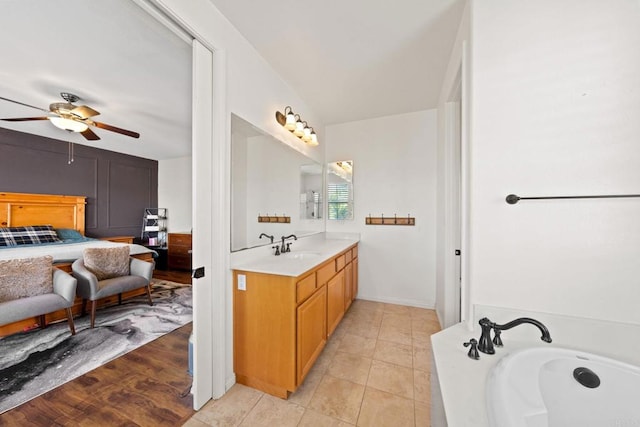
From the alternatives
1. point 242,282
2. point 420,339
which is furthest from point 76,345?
→ point 420,339

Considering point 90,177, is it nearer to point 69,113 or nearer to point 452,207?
point 69,113

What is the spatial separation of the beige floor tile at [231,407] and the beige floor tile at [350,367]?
0.57 meters

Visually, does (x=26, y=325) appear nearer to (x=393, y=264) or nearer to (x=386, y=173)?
(x=393, y=264)

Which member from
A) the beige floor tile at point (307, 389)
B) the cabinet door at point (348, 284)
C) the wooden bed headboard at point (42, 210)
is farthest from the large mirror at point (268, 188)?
the wooden bed headboard at point (42, 210)

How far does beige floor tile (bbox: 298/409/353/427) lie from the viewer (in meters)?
1.31

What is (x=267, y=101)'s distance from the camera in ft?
6.63

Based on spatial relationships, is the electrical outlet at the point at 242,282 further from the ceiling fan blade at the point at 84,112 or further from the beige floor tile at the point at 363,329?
the ceiling fan blade at the point at 84,112

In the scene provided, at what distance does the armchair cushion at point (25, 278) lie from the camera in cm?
213

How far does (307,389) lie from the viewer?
1.58 metres

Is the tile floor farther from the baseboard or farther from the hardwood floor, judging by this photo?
the baseboard

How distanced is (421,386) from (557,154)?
1645 mm

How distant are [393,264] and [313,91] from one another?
2.35m

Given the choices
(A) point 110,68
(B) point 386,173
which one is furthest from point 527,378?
(A) point 110,68

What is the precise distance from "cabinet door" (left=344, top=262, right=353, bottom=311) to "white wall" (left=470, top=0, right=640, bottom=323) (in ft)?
4.83
